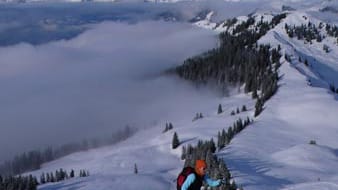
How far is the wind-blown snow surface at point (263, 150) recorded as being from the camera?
84000 mm

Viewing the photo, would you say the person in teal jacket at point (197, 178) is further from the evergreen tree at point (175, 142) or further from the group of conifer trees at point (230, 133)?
the evergreen tree at point (175, 142)

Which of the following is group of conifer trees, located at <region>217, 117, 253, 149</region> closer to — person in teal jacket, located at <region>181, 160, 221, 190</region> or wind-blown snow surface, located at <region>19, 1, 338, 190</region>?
wind-blown snow surface, located at <region>19, 1, 338, 190</region>

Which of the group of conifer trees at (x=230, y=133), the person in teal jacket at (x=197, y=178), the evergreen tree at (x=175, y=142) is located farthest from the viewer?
the evergreen tree at (x=175, y=142)

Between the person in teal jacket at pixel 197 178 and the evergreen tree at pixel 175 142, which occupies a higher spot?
the person in teal jacket at pixel 197 178

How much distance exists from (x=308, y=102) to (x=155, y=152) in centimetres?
3883

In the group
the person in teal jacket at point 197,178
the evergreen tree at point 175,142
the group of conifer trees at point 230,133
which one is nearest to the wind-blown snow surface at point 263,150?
the evergreen tree at point 175,142

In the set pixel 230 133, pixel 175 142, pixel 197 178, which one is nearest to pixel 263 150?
pixel 230 133

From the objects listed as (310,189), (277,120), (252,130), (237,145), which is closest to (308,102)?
(277,120)

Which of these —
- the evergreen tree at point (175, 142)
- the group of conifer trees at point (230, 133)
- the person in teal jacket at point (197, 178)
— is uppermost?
the person in teal jacket at point (197, 178)

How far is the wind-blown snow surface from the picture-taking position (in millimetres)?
84000

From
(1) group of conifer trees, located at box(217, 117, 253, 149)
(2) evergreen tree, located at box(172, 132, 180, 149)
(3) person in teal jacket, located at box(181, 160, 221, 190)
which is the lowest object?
(2) evergreen tree, located at box(172, 132, 180, 149)

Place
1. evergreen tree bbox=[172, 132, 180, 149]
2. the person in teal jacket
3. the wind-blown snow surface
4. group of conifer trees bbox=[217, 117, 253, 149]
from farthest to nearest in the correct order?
evergreen tree bbox=[172, 132, 180, 149] → group of conifer trees bbox=[217, 117, 253, 149] → the wind-blown snow surface → the person in teal jacket

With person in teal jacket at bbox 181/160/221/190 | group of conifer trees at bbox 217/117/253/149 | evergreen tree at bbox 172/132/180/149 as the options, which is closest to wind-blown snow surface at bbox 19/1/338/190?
evergreen tree at bbox 172/132/180/149

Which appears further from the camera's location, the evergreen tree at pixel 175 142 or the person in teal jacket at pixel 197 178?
the evergreen tree at pixel 175 142
